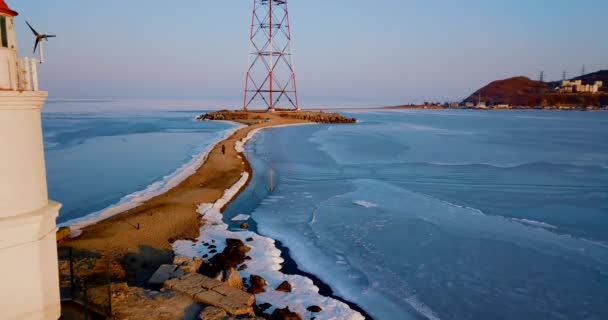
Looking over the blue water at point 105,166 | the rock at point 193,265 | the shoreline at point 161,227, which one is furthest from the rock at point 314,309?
the blue water at point 105,166

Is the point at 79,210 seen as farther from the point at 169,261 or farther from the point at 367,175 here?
the point at 367,175

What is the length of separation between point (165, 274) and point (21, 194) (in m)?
3.07

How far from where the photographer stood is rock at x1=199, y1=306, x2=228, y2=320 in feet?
17.7

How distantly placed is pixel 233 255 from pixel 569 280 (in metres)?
6.05

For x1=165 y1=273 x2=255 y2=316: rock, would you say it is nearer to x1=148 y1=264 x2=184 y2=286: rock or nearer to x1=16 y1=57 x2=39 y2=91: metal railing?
x1=148 y1=264 x2=184 y2=286: rock

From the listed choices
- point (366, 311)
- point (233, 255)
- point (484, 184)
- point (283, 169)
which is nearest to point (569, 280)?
point (366, 311)

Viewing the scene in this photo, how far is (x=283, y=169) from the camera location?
19375 millimetres

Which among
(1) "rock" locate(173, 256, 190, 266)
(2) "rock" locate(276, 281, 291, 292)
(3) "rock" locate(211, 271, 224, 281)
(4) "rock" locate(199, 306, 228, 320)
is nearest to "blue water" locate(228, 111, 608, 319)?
(2) "rock" locate(276, 281, 291, 292)

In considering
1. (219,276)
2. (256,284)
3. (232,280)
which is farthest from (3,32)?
(256,284)

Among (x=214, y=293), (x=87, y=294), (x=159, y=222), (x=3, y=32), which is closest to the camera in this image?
(x=3, y=32)

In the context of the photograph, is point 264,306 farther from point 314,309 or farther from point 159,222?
point 159,222

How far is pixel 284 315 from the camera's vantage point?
237 inches

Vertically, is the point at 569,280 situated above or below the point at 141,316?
below

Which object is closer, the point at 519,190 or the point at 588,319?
the point at 588,319
